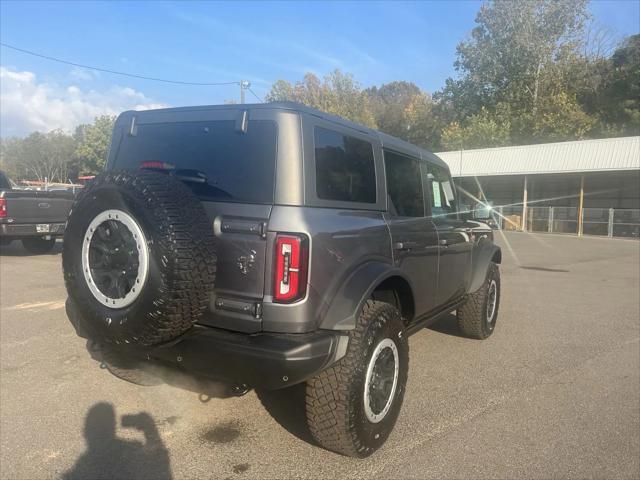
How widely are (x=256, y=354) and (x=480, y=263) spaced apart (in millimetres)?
3420

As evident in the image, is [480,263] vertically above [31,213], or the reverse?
[31,213]

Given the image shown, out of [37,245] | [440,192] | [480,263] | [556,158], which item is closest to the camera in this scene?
[440,192]

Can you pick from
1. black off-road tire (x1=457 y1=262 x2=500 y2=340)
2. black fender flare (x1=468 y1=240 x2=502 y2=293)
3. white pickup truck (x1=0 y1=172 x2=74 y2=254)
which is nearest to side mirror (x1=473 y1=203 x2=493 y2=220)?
black fender flare (x1=468 y1=240 x2=502 y2=293)

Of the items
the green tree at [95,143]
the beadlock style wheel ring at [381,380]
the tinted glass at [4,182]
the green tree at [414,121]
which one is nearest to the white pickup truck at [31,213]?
the tinted glass at [4,182]

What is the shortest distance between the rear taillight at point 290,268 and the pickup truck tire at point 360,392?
19.2 inches

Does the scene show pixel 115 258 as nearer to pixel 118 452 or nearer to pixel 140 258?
pixel 140 258

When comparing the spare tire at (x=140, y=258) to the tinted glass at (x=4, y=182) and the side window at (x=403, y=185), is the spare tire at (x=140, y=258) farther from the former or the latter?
the tinted glass at (x=4, y=182)

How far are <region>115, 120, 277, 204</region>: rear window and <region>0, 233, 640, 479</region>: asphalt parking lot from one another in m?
1.58

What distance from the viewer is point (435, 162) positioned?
16.2 feet

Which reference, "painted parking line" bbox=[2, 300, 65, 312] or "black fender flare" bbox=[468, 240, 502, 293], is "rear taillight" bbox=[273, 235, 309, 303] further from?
"painted parking line" bbox=[2, 300, 65, 312]

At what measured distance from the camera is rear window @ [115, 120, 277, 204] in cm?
288

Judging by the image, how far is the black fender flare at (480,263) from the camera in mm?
5258

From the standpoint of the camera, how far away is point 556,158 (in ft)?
82.3

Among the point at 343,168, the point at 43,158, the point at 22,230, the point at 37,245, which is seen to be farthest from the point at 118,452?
the point at 43,158
